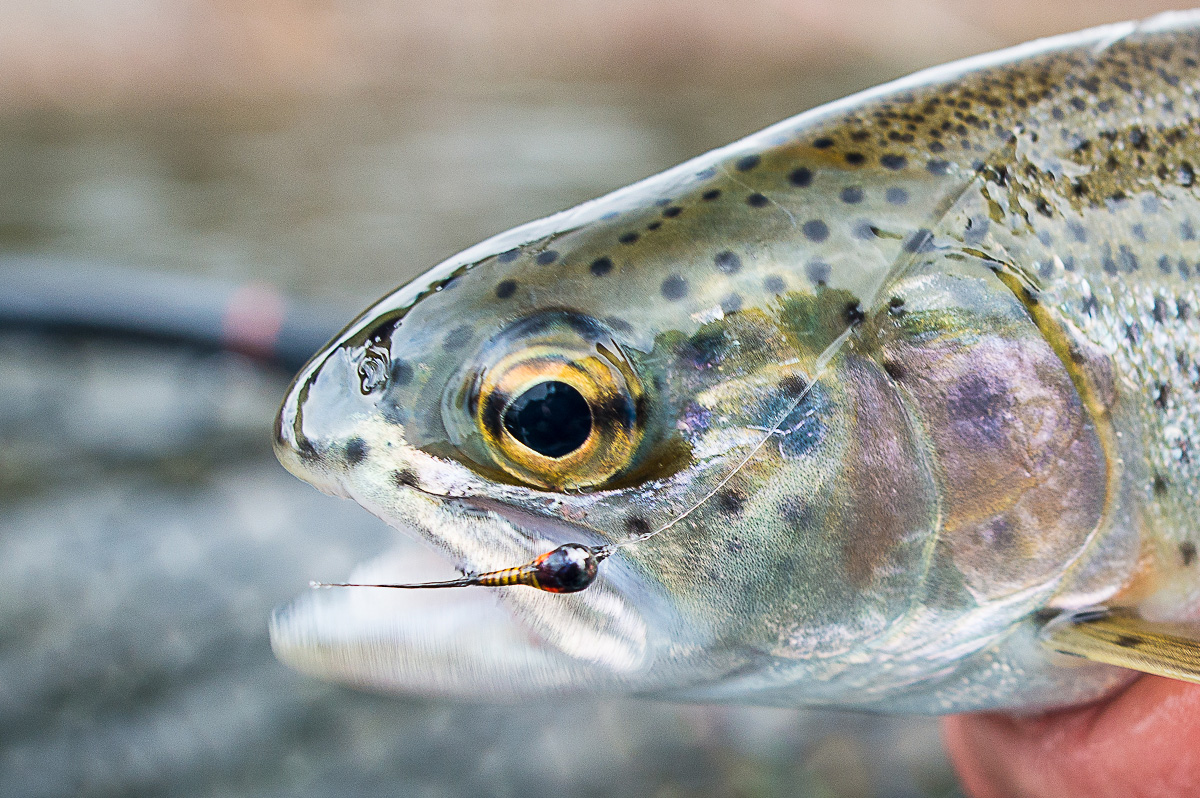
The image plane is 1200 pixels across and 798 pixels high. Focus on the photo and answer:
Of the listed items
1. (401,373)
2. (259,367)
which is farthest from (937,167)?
(259,367)

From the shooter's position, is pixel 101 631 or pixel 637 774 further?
pixel 101 631

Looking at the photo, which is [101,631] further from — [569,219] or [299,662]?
[569,219]

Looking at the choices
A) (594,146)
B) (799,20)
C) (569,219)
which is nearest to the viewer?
(569,219)

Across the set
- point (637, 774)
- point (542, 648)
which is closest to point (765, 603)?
point (542, 648)

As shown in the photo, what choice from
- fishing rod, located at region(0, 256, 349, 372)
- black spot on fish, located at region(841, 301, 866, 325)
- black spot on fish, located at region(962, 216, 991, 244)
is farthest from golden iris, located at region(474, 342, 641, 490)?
fishing rod, located at region(0, 256, 349, 372)

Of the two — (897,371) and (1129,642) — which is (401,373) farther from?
(1129,642)

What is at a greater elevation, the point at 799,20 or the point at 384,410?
the point at 799,20

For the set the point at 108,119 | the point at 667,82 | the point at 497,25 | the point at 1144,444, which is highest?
the point at 497,25
